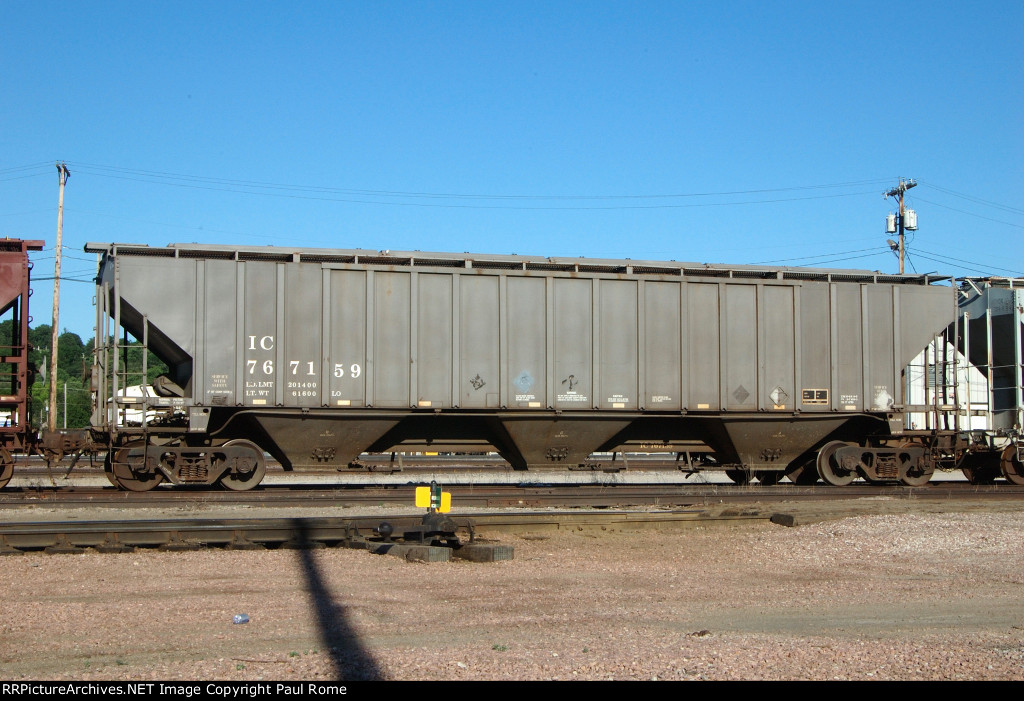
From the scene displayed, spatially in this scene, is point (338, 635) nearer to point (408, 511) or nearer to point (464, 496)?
point (408, 511)

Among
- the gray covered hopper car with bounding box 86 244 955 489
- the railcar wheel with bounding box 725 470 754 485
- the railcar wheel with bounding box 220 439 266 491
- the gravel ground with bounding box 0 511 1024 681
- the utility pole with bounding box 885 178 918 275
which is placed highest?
the utility pole with bounding box 885 178 918 275

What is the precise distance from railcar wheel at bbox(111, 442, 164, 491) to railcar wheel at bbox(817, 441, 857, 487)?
505 inches

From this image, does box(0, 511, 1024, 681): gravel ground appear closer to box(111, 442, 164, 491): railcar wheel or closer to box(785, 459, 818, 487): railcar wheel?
box(111, 442, 164, 491): railcar wheel

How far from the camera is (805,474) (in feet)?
60.8

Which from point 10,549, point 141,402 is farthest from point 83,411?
point 10,549

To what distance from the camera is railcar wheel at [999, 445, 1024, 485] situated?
1814 centimetres

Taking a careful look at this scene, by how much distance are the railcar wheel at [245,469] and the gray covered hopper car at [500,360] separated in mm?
36

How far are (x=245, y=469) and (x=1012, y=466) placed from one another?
51.3 feet

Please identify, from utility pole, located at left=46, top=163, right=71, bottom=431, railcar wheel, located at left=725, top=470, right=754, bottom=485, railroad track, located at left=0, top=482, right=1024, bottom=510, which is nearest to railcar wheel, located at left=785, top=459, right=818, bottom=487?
railcar wheel, located at left=725, top=470, right=754, bottom=485

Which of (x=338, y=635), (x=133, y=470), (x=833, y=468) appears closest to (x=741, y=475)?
(x=833, y=468)

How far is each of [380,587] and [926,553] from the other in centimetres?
671

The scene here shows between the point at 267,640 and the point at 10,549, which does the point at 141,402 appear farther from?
the point at 267,640

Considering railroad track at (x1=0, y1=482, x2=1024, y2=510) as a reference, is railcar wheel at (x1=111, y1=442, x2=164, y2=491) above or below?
above

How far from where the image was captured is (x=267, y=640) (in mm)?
6156
